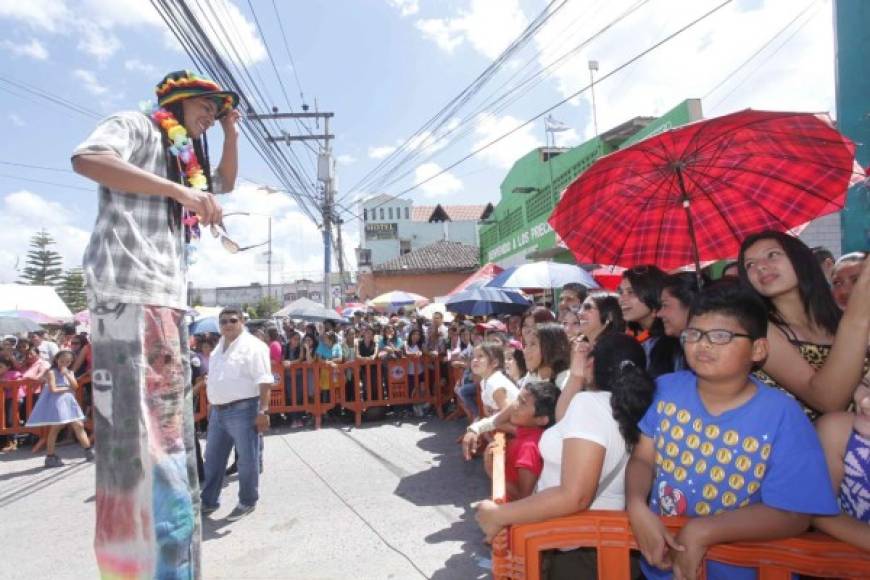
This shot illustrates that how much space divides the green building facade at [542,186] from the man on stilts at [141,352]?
1023 cm

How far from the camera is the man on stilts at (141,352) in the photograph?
168 cm

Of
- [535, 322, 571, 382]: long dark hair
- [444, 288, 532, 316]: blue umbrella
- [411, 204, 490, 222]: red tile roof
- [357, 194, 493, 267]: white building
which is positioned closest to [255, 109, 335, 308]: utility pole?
[444, 288, 532, 316]: blue umbrella

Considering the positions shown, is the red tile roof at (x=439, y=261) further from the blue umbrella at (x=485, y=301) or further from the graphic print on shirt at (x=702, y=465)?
the graphic print on shirt at (x=702, y=465)

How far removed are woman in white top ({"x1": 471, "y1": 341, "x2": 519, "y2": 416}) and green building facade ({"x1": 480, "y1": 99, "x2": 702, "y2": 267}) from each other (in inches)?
274

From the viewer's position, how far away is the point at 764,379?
2.43 metres

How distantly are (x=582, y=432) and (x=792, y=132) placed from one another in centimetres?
214

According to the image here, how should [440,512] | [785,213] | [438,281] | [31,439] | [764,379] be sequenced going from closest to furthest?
[764,379] < [785,213] < [440,512] < [31,439] < [438,281]

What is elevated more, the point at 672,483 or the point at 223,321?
the point at 223,321

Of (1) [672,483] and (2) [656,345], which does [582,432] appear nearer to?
(1) [672,483]

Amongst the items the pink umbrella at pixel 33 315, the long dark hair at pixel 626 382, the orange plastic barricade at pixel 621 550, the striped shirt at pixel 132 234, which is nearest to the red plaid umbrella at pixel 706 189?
the long dark hair at pixel 626 382

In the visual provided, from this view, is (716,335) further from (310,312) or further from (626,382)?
(310,312)

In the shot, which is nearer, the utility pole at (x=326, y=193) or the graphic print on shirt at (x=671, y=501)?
the graphic print on shirt at (x=671, y=501)

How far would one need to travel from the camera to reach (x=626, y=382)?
82.3 inches

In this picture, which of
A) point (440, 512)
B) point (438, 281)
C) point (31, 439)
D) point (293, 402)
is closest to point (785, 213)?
point (440, 512)
